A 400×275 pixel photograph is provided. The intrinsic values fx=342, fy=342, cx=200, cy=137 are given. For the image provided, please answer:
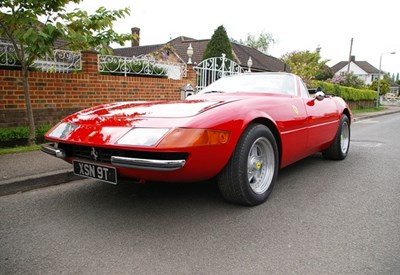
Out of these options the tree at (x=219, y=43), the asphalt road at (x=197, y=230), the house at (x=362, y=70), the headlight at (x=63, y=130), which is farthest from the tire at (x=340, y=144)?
the house at (x=362, y=70)

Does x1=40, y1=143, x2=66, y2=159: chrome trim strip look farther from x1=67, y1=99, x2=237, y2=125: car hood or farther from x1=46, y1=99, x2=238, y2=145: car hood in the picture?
x1=67, y1=99, x2=237, y2=125: car hood

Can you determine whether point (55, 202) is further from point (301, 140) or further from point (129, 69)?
point (129, 69)

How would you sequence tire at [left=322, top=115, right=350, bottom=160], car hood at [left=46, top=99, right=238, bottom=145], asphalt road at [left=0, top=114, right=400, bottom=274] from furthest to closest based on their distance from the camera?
tire at [left=322, top=115, right=350, bottom=160] < car hood at [left=46, top=99, right=238, bottom=145] < asphalt road at [left=0, top=114, right=400, bottom=274]

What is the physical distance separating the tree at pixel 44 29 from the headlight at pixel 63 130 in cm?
186

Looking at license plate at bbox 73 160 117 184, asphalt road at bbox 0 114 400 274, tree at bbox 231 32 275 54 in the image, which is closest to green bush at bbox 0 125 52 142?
asphalt road at bbox 0 114 400 274

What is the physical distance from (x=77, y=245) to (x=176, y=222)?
778 millimetres

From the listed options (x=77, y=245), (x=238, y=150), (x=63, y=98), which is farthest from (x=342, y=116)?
(x=63, y=98)

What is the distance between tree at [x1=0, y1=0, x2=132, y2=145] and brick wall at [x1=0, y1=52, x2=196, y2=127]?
0.38 meters

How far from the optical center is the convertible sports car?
2.54 meters

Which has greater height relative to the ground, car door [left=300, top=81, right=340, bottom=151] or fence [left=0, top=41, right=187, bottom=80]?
fence [left=0, top=41, right=187, bottom=80]

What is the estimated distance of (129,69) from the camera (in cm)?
788

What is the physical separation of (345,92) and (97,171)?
21.9 meters

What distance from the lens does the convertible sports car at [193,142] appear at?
8.33 feet

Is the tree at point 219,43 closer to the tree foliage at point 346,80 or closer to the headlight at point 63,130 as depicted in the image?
the headlight at point 63,130
